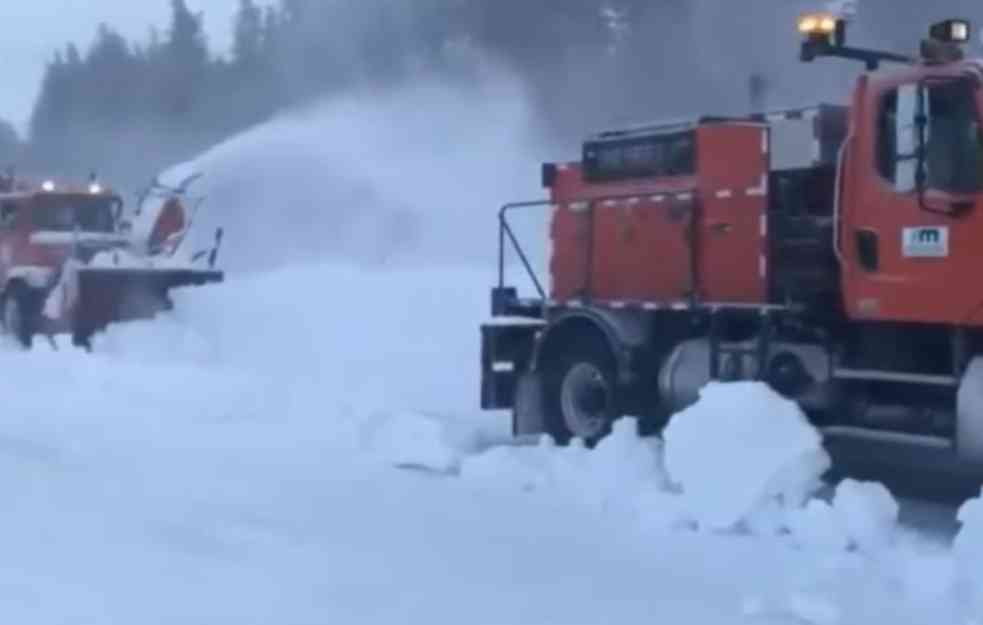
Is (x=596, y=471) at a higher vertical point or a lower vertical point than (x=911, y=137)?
lower

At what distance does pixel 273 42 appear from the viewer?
8856 cm

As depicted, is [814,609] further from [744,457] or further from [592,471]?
[592,471]

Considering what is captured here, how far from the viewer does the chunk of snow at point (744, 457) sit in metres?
10.7

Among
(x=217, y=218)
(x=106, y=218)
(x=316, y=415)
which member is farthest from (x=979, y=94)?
(x=217, y=218)

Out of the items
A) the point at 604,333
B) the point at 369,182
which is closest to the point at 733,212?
the point at 604,333

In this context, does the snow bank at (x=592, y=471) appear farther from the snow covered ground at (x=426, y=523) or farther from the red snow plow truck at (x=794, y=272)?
the red snow plow truck at (x=794, y=272)

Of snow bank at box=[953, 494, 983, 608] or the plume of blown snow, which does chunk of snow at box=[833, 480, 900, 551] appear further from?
the plume of blown snow

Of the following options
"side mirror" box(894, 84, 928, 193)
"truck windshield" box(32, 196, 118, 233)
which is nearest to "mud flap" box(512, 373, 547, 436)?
"side mirror" box(894, 84, 928, 193)

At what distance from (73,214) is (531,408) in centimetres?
1216

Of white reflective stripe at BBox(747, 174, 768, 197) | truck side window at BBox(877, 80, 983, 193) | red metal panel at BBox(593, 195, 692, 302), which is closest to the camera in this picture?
truck side window at BBox(877, 80, 983, 193)

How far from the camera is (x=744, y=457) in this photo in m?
10.8

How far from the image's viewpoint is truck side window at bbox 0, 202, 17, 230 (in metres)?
24.8

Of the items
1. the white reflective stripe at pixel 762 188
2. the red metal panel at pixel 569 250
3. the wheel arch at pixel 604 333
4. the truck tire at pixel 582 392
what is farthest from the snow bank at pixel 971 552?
the red metal panel at pixel 569 250

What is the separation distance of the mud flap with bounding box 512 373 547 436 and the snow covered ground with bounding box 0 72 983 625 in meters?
0.28
